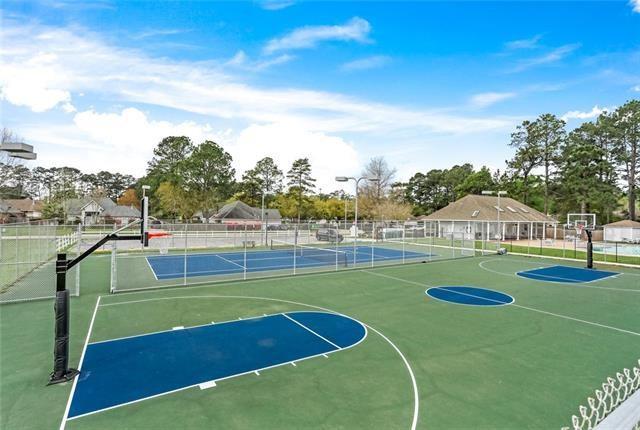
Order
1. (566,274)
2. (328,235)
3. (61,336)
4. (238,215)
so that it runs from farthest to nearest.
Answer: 1. (238,215)
2. (328,235)
3. (566,274)
4. (61,336)

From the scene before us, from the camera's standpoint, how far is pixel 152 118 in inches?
893

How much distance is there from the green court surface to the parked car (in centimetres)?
1552

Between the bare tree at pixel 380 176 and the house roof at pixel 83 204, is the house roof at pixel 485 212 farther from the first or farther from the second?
the house roof at pixel 83 204

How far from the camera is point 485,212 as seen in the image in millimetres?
40344

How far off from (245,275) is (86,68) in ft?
34.6

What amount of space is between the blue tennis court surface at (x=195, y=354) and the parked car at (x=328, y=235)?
19.9 metres

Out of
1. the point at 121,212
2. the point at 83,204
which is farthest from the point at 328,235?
the point at 83,204

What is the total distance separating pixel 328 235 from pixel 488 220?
20.4m

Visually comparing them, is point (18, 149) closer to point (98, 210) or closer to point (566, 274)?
point (566, 274)

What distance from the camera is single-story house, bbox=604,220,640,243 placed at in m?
36.8

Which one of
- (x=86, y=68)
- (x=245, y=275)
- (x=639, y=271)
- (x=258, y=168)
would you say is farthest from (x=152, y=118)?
(x=258, y=168)

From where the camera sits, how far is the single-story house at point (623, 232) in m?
36.8

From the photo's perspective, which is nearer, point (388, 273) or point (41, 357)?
point (41, 357)

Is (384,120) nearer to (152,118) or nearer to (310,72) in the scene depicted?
(310,72)
